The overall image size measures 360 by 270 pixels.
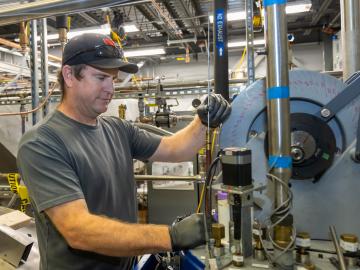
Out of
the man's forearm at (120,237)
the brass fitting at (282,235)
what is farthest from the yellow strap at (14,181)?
the brass fitting at (282,235)

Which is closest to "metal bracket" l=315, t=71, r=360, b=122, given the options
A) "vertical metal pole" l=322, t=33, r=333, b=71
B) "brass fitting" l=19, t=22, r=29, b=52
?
"brass fitting" l=19, t=22, r=29, b=52

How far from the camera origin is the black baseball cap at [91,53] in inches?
42.4

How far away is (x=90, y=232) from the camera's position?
31.2 inches

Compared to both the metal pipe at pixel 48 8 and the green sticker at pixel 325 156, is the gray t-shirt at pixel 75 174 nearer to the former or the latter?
the metal pipe at pixel 48 8

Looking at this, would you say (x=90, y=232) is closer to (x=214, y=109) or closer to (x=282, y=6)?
(x=214, y=109)

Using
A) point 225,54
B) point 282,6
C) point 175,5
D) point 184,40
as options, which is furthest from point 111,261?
point 184,40

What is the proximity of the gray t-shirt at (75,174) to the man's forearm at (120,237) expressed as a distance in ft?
0.40

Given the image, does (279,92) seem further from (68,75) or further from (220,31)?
(68,75)

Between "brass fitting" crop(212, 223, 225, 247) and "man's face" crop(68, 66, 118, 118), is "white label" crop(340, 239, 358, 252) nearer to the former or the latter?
"brass fitting" crop(212, 223, 225, 247)

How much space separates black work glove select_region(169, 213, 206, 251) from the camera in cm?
74

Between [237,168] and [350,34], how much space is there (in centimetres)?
85

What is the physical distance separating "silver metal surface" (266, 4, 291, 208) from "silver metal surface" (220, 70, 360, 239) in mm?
97

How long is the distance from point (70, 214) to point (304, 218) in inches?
26.0

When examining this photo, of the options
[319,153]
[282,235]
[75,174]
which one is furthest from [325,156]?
[75,174]
